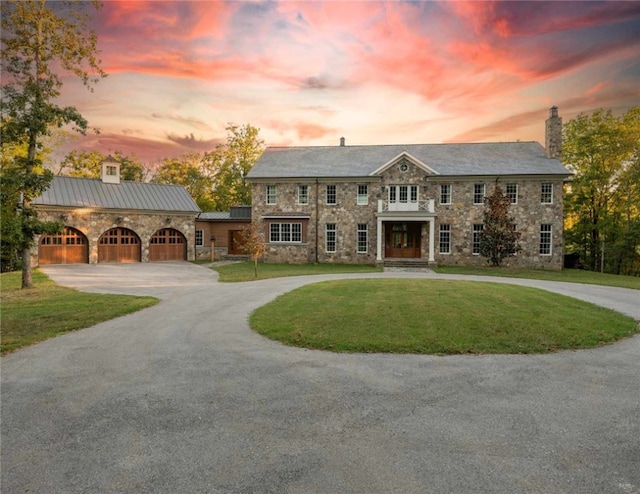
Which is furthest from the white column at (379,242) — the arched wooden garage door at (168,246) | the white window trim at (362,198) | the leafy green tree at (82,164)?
the leafy green tree at (82,164)

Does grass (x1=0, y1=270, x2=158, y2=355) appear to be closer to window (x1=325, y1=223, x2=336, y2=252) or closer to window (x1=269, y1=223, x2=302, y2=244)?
window (x1=269, y1=223, x2=302, y2=244)

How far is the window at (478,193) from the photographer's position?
27469 mm

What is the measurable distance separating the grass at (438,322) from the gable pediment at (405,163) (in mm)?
16358

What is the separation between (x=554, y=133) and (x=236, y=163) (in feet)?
110

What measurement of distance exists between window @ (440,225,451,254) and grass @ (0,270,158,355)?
2186 cm

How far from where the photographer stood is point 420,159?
29.8 m

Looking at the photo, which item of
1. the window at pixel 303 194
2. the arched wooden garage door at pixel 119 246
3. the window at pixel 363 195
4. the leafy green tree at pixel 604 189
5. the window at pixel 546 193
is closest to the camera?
the window at pixel 546 193

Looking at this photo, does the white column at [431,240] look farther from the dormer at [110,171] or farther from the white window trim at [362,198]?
the dormer at [110,171]

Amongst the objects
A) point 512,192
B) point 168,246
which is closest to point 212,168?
point 168,246

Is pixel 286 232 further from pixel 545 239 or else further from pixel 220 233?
pixel 545 239

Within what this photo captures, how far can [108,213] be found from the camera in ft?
90.8

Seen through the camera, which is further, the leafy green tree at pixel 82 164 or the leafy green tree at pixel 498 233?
the leafy green tree at pixel 82 164

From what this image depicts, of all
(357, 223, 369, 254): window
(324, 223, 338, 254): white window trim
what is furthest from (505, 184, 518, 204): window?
(324, 223, 338, 254): white window trim

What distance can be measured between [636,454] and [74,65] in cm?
2220
